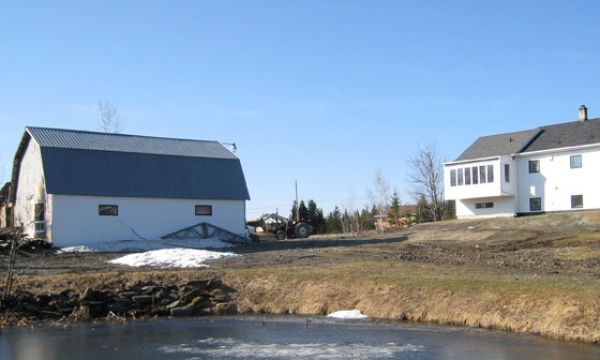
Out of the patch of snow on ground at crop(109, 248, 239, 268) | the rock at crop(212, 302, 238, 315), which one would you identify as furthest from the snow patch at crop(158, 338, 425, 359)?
the patch of snow on ground at crop(109, 248, 239, 268)

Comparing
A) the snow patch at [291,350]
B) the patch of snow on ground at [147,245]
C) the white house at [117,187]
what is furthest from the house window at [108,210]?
the snow patch at [291,350]

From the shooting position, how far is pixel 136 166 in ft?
130

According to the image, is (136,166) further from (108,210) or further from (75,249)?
(75,249)

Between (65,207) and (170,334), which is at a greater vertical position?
(65,207)

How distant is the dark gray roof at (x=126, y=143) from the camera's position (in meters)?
38.1

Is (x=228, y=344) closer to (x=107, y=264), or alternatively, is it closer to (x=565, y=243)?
(x=107, y=264)

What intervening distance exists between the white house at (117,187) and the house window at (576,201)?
2150cm

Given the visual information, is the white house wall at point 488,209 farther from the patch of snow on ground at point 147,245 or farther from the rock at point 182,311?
the rock at point 182,311

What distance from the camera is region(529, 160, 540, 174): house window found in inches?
1871

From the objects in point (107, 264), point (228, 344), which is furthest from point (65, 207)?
point (228, 344)

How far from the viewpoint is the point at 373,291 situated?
1978 cm

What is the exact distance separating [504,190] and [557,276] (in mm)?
28763

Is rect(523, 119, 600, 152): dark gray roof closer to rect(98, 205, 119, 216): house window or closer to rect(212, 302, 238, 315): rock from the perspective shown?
rect(98, 205, 119, 216): house window

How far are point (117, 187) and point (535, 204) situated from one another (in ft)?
92.6
